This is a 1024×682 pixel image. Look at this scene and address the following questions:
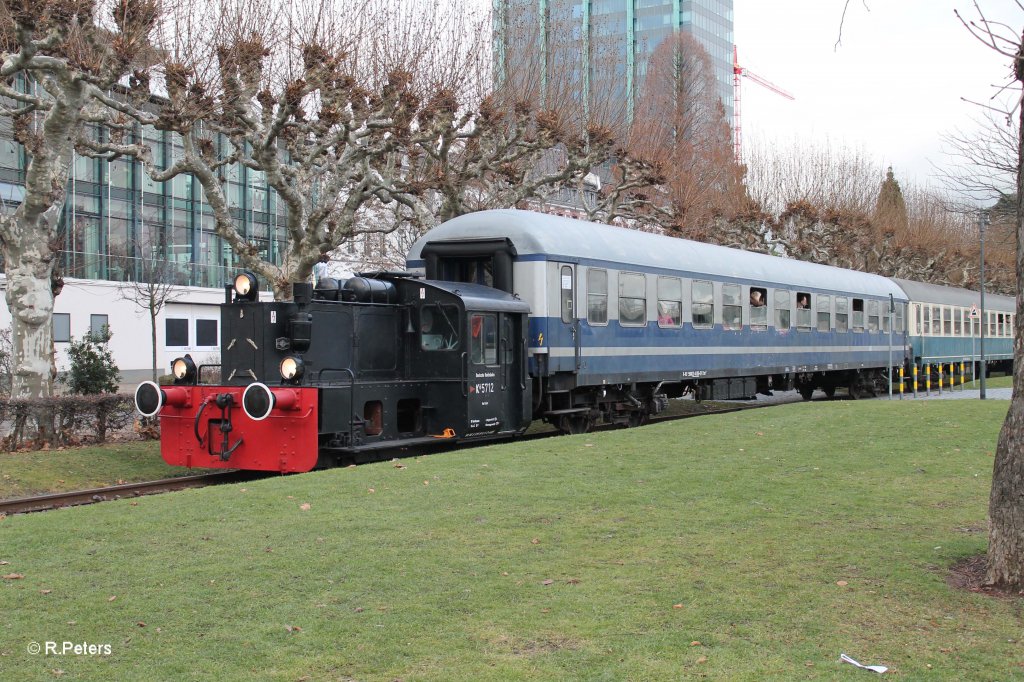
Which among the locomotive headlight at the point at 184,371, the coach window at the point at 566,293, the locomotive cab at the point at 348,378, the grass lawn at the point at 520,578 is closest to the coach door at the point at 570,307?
the coach window at the point at 566,293

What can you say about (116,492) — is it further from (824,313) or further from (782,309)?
(824,313)

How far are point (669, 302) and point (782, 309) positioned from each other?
249 inches

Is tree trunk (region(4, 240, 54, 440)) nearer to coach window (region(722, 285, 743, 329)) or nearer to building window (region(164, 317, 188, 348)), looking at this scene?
coach window (region(722, 285, 743, 329))

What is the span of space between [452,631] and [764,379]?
20290 mm

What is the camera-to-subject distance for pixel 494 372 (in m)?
15.5

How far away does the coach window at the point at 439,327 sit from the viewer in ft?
49.5

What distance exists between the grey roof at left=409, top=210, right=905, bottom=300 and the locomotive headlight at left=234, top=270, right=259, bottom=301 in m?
4.05

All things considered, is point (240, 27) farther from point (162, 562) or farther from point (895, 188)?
point (895, 188)

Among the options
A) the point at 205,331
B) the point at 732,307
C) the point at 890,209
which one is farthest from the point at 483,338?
the point at 890,209

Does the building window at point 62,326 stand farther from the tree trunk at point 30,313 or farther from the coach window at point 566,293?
the coach window at point 566,293

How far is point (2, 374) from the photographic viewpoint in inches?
A: 1053

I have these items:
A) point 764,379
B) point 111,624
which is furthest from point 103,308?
point 111,624

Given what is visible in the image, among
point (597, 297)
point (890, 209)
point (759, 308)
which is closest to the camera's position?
point (597, 297)

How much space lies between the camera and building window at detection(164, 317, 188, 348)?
46281mm
